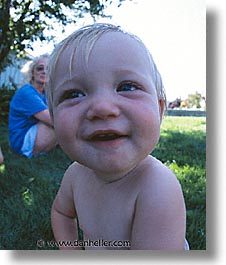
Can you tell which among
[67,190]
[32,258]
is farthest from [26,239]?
[67,190]

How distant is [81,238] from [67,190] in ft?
0.33

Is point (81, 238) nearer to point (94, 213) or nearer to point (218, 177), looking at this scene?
point (94, 213)

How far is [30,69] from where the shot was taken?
39.4 inches

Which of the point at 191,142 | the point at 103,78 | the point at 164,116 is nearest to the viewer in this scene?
the point at 103,78

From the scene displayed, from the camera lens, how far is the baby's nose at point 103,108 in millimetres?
795

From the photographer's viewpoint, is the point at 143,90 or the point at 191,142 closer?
the point at 143,90

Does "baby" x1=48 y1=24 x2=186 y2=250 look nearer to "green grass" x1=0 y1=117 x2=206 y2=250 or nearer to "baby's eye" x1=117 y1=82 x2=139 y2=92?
"baby's eye" x1=117 y1=82 x2=139 y2=92

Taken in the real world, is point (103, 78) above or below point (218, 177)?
above

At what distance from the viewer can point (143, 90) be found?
31.7 inches

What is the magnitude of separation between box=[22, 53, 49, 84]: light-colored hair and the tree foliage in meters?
0.04

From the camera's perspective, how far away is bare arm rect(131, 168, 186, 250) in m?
0.79

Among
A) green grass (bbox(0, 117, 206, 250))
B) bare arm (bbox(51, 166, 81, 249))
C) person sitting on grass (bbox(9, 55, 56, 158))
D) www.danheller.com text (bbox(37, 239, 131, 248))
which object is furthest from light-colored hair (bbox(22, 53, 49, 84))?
www.danheller.com text (bbox(37, 239, 131, 248))

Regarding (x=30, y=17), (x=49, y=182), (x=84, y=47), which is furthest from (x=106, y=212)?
(x=30, y=17)

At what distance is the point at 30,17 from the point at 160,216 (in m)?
0.54
